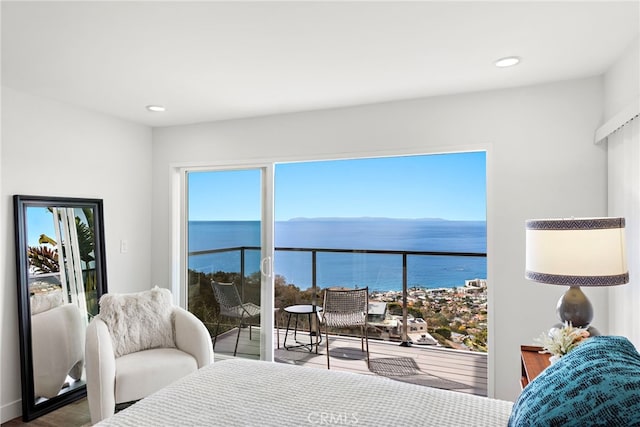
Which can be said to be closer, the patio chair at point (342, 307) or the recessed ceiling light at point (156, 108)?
the recessed ceiling light at point (156, 108)

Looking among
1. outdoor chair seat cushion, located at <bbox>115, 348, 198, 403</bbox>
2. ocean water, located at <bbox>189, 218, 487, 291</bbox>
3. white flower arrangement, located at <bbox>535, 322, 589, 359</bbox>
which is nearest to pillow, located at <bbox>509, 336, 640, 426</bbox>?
white flower arrangement, located at <bbox>535, 322, 589, 359</bbox>

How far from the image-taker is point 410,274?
5.36 m

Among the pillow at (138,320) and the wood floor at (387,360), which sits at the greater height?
the pillow at (138,320)

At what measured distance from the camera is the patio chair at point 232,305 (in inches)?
162

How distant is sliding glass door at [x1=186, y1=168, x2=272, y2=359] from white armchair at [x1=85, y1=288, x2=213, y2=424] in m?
0.85

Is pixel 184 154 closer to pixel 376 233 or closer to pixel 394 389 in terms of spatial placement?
pixel 376 233

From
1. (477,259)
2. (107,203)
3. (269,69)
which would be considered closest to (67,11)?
(269,69)

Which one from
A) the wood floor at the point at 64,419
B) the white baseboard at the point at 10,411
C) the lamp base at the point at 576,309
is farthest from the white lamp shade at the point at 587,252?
the white baseboard at the point at 10,411

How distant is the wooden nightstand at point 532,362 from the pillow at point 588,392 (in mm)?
883

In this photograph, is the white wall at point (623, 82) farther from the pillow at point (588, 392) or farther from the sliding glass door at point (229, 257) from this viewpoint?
the sliding glass door at point (229, 257)

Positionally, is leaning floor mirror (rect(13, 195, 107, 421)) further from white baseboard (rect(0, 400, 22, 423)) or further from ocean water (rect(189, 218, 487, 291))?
ocean water (rect(189, 218, 487, 291))

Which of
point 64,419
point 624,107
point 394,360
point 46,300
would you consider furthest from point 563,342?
point 46,300

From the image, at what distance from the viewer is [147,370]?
9.43 ft

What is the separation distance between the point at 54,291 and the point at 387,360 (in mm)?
3413
